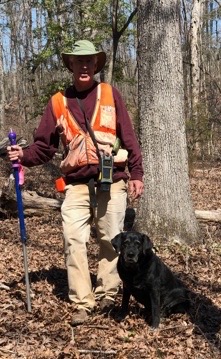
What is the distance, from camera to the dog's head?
179 inches

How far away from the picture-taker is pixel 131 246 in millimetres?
4613

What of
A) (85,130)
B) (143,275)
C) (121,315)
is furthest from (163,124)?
(121,315)

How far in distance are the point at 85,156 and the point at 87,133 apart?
23 cm

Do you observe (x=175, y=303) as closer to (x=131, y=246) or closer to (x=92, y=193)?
(x=131, y=246)

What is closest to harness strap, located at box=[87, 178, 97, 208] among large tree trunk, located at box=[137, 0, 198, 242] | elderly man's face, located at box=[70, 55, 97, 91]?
elderly man's face, located at box=[70, 55, 97, 91]

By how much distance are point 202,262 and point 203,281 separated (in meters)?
0.64

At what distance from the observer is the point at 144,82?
7.14 metres

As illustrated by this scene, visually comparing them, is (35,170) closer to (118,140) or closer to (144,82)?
(144,82)

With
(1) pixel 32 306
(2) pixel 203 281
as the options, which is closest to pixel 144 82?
(2) pixel 203 281

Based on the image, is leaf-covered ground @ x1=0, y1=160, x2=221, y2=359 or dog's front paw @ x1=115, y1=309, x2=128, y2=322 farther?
dog's front paw @ x1=115, y1=309, x2=128, y2=322

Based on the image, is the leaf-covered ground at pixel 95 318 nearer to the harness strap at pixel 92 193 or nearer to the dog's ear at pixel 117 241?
the dog's ear at pixel 117 241

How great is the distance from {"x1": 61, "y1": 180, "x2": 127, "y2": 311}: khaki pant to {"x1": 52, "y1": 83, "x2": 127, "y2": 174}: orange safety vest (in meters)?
0.30

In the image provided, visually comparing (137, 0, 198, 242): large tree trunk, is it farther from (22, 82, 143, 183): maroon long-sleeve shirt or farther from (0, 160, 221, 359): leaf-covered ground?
(22, 82, 143, 183): maroon long-sleeve shirt

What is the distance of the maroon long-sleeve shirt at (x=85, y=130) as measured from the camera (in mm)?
4895
